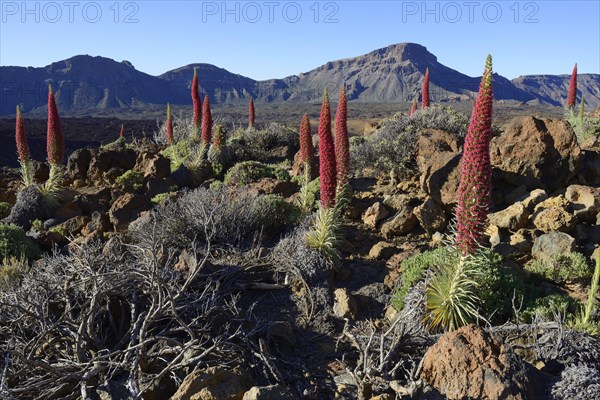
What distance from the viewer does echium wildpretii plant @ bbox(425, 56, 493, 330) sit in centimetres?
350

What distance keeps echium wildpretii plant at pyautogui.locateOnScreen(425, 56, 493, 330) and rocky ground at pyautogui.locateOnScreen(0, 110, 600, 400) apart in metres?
0.25

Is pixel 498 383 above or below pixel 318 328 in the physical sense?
above

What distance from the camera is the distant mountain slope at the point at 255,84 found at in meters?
117

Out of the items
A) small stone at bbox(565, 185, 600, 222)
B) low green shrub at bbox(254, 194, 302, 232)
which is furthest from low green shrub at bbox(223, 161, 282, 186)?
small stone at bbox(565, 185, 600, 222)

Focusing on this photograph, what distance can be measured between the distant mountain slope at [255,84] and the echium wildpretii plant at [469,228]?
99763mm

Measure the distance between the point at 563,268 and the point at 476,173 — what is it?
5.49ft

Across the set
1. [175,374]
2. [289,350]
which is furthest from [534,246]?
[175,374]

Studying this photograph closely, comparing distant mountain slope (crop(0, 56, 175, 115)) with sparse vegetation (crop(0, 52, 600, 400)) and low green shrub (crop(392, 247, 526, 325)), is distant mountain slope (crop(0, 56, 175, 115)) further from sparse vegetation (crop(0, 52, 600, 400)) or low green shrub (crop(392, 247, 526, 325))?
low green shrub (crop(392, 247, 526, 325))

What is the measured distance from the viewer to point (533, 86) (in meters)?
183

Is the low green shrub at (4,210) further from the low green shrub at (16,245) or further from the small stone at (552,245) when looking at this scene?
the small stone at (552,245)

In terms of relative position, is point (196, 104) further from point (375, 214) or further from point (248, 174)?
point (375, 214)

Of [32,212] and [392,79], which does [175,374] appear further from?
[392,79]

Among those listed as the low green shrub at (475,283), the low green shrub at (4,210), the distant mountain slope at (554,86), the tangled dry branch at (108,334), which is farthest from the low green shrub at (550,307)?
the distant mountain slope at (554,86)

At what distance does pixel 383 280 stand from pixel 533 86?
203496mm
